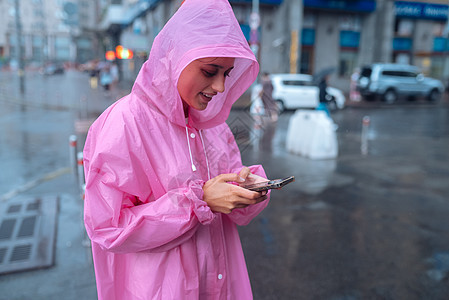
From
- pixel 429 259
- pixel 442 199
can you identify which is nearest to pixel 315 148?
pixel 442 199

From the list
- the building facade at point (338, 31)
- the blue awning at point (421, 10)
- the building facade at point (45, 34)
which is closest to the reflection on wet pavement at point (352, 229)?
the building facade at point (338, 31)

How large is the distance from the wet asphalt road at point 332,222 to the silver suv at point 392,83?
1258 centimetres

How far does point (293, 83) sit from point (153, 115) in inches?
695

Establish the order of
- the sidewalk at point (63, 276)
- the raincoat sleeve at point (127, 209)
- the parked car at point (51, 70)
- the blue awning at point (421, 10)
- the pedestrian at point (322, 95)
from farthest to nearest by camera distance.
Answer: the parked car at point (51, 70)
the blue awning at point (421, 10)
the pedestrian at point (322, 95)
the sidewalk at point (63, 276)
the raincoat sleeve at point (127, 209)

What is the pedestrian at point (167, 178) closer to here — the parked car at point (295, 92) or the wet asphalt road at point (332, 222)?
the wet asphalt road at point (332, 222)

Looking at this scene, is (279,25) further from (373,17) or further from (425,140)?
(425,140)

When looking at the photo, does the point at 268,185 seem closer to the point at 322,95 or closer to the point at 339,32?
the point at 322,95

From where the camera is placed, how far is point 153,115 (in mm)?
1455

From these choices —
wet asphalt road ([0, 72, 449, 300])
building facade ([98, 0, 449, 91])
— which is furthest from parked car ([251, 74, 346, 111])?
wet asphalt road ([0, 72, 449, 300])

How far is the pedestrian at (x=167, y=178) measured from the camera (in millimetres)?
1323

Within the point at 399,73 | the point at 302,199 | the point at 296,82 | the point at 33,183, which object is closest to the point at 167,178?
the point at 302,199

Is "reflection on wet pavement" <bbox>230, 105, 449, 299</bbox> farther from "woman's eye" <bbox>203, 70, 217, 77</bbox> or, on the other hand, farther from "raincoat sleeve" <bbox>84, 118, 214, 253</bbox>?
"raincoat sleeve" <bbox>84, 118, 214, 253</bbox>

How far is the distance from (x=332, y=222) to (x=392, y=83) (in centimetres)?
2008

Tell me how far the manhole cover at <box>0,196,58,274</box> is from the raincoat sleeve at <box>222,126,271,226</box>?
114 inches
